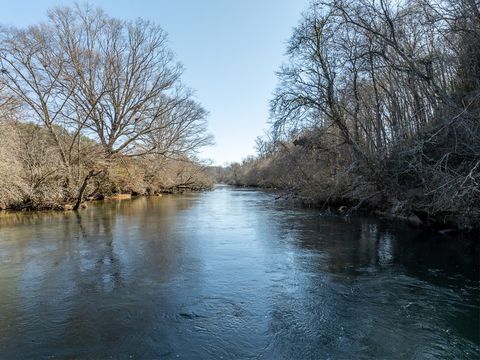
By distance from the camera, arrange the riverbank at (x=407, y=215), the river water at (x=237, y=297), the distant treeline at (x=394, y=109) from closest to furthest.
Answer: the river water at (x=237, y=297)
the distant treeline at (x=394, y=109)
the riverbank at (x=407, y=215)

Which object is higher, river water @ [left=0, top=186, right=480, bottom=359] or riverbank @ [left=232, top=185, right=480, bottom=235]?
riverbank @ [left=232, top=185, right=480, bottom=235]

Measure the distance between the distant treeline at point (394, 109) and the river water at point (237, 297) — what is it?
210 cm

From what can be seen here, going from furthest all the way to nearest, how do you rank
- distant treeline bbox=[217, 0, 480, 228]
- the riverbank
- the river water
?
the riverbank → distant treeline bbox=[217, 0, 480, 228] → the river water

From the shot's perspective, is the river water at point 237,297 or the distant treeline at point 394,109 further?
the distant treeline at point 394,109

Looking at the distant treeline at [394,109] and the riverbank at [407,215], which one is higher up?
the distant treeline at [394,109]

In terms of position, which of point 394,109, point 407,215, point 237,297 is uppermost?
point 394,109

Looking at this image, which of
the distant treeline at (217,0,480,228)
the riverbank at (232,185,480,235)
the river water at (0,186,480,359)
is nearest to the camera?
the river water at (0,186,480,359)

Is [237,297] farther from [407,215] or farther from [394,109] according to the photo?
[394,109]

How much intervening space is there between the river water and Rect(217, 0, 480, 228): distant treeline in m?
2.10

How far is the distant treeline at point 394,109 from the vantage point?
31.2ft

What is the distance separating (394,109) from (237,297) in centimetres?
1623

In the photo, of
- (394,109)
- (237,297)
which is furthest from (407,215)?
(237,297)

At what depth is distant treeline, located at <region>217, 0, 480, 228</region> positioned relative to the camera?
31.2ft

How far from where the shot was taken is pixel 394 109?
63.7 ft
